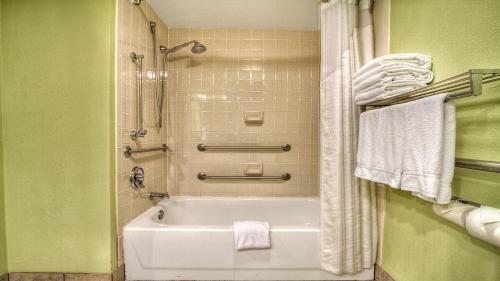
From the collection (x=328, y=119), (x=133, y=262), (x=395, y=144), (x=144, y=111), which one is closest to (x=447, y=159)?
(x=395, y=144)

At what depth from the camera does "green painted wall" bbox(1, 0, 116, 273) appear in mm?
1455

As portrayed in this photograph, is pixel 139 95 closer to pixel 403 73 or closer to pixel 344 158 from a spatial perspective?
pixel 344 158

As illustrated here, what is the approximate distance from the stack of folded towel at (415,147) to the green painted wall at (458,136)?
0.37 feet

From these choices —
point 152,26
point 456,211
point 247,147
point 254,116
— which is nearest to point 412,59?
point 456,211

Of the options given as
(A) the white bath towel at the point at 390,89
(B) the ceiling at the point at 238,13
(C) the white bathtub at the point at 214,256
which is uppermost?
(B) the ceiling at the point at 238,13

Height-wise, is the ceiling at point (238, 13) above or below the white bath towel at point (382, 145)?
above

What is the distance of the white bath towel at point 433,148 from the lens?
0.84m

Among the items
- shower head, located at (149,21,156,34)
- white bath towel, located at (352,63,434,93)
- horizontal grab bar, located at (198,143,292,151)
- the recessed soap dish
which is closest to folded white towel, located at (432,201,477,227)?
white bath towel, located at (352,63,434,93)

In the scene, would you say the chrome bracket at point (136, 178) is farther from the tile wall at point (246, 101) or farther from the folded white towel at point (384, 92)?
the folded white towel at point (384, 92)

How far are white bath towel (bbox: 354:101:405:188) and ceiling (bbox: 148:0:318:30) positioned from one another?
Result: 121 centimetres

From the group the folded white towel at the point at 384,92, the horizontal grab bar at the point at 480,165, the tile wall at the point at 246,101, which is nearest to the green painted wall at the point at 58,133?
the tile wall at the point at 246,101

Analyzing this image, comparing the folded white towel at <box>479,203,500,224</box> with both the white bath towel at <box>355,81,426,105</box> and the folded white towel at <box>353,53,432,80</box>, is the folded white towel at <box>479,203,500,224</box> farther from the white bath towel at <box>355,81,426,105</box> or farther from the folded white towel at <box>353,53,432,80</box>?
the folded white towel at <box>353,53,432,80</box>

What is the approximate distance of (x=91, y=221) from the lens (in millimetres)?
1478

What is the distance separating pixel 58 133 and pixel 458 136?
203cm
